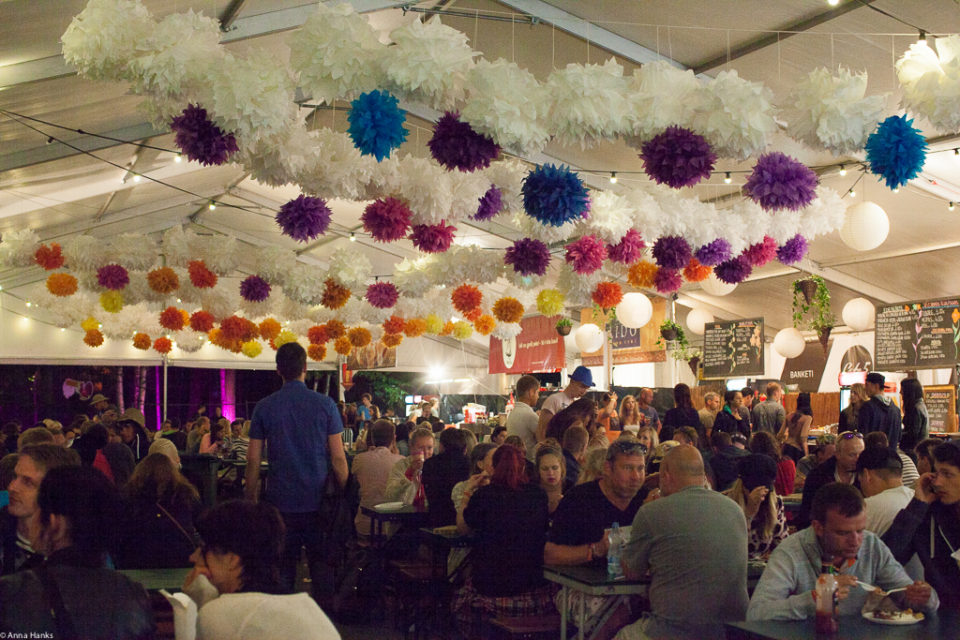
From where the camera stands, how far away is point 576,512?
3.88 m

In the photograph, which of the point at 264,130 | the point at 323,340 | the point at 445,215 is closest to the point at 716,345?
the point at 323,340

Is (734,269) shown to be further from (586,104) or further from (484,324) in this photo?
(484,324)

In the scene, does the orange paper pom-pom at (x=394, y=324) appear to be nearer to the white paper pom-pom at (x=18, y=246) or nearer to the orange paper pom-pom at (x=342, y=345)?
the orange paper pom-pom at (x=342, y=345)

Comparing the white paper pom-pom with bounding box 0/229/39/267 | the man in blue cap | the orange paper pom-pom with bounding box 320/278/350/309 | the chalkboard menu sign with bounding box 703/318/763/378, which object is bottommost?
the man in blue cap

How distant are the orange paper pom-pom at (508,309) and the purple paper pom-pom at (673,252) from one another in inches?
134

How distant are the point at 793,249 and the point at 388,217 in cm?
379

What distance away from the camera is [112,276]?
9.87 meters

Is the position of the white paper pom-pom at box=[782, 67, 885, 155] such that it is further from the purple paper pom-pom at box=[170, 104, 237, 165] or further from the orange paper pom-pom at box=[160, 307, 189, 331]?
the orange paper pom-pom at box=[160, 307, 189, 331]

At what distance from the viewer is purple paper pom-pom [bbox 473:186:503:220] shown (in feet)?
20.3

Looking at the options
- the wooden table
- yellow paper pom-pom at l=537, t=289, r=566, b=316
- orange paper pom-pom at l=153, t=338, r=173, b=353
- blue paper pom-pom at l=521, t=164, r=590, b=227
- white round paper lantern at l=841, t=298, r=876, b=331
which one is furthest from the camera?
orange paper pom-pom at l=153, t=338, r=173, b=353

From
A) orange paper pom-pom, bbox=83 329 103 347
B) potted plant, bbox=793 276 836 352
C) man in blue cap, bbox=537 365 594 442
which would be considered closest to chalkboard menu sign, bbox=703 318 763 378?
potted plant, bbox=793 276 836 352

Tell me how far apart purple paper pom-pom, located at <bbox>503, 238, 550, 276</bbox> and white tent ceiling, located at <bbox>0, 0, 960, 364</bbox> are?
5.23 ft

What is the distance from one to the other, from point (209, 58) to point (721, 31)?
416 cm

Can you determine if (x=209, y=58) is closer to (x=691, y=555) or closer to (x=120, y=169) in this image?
(x=691, y=555)
